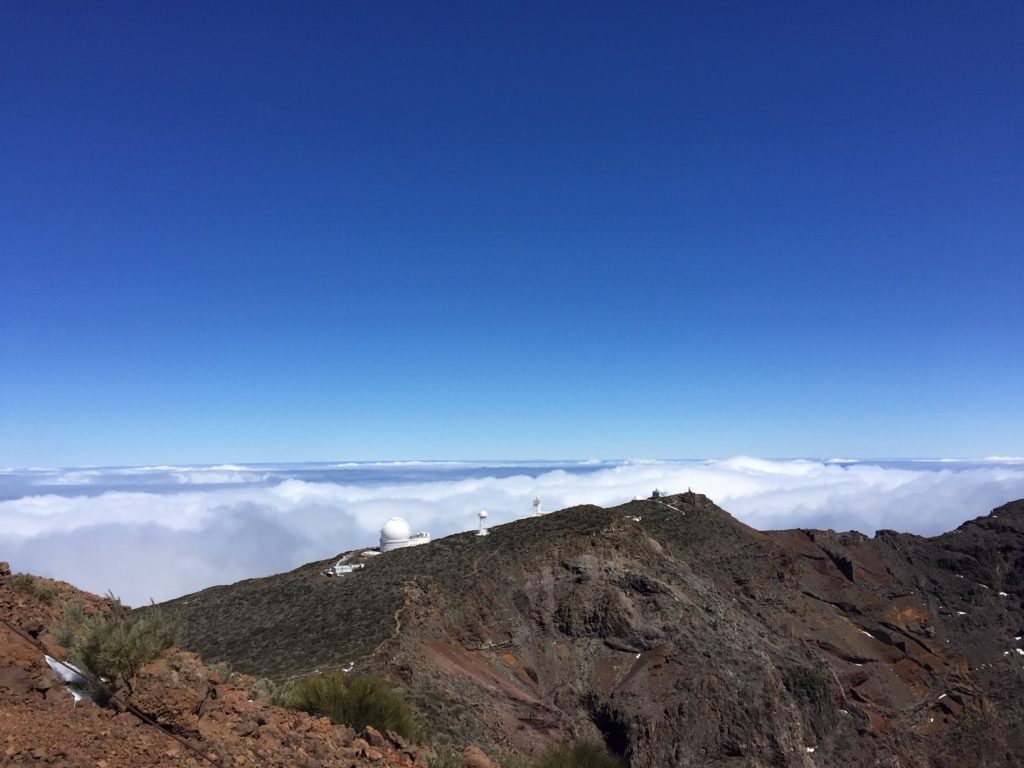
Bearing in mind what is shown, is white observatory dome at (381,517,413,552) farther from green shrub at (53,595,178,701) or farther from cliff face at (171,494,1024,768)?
green shrub at (53,595,178,701)

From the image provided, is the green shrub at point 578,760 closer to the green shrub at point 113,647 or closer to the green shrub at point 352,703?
the green shrub at point 352,703

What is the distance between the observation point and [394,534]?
3722cm

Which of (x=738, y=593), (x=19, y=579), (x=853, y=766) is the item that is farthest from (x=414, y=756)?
(x=738, y=593)

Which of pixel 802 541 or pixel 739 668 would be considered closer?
pixel 739 668

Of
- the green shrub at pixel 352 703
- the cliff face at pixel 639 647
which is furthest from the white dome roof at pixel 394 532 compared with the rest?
the green shrub at pixel 352 703

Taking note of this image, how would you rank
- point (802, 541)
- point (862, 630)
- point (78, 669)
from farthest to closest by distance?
point (802, 541)
point (862, 630)
point (78, 669)

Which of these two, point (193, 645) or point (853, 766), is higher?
point (193, 645)

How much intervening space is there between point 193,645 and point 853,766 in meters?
27.5

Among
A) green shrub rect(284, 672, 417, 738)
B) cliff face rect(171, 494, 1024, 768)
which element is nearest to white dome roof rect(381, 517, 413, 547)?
cliff face rect(171, 494, 1024, 768)

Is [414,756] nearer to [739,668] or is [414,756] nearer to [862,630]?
[739,668]

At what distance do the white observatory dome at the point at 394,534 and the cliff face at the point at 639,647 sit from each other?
14.9ft

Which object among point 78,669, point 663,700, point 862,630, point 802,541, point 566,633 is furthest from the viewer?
point 802,541

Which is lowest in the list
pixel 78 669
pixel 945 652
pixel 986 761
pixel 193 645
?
pixel 986 761

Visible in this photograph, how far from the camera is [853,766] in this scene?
2453 centimetres
